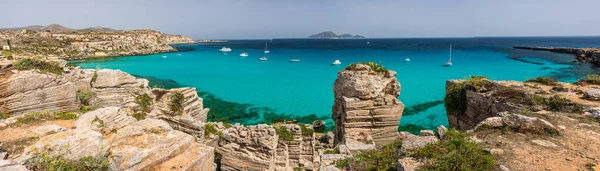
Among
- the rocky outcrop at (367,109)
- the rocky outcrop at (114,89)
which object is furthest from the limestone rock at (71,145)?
the rocky outcrop at (367,109)

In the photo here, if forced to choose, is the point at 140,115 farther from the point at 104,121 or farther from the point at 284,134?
the point at 284,134

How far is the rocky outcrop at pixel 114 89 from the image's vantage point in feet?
41.4

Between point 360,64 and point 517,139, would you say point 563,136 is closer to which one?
point 517,139

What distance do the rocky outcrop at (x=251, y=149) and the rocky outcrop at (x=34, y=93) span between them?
6.04 m

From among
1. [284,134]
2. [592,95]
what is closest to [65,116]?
[284,134]

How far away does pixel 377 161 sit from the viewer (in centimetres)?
627

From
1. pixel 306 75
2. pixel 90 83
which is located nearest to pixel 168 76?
pixel 306 75

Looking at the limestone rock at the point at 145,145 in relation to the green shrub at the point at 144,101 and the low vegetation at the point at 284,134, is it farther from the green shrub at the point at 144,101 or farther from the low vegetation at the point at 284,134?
the green shrub at the point at 144,101

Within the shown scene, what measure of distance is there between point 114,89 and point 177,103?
9.82 ft

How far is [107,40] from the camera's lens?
74.7 m

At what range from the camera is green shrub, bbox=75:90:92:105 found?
11.0 m

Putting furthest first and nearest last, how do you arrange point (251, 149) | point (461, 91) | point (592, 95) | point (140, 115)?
point (461, 91) → point (140, 115) → point (251, 149) → point (592, 95)

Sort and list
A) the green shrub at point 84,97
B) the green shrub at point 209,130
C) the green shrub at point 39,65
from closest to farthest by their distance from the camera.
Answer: the green shrub at point 39,65, the green shrub at point 84,97, the green shrub at point 209,130

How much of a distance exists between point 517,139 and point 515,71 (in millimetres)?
48221
